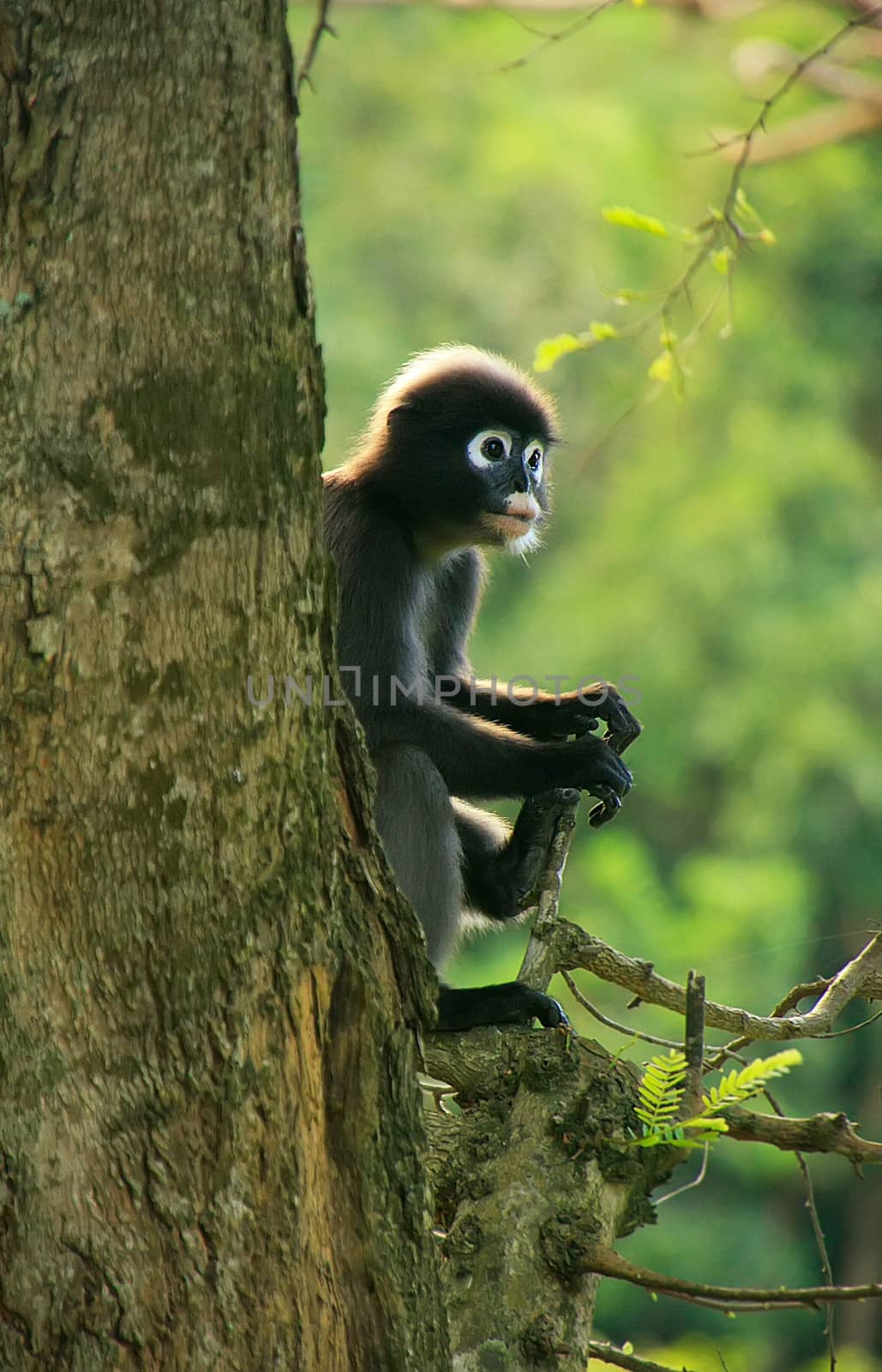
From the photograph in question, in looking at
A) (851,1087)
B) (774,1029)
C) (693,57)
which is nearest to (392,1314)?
(774,1029)

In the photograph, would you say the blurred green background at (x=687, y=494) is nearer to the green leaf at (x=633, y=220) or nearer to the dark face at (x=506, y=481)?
the dark face at (x=506, y=481)

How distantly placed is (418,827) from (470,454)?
0.99 m

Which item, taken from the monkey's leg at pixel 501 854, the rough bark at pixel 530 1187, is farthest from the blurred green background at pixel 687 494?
the rough bark at pixel 530 1187

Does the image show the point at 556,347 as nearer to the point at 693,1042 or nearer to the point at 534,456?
the point at 534,456

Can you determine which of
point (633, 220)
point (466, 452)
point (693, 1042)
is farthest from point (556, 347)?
point (693, 1042)

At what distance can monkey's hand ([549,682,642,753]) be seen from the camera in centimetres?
349

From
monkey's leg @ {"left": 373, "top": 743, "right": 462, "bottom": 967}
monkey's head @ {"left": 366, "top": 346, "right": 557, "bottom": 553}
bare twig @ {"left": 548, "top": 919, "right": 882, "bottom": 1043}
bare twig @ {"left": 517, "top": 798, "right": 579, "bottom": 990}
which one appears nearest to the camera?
bare twig @ {"left": 548, "top": 919, "right": 882, "bottom": 1043}

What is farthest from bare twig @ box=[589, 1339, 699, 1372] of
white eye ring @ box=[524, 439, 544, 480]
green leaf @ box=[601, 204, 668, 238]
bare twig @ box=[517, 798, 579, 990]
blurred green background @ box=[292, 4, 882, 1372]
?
blurred green background @ box=[292, 4, 882, 1372]

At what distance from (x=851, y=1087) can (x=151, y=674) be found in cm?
1064

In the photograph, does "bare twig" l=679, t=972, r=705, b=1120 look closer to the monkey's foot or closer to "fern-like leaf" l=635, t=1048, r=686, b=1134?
"fern-like leaf" l=635, t=1048, r=686, b=1134

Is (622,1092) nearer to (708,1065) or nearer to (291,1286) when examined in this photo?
(708,1065)

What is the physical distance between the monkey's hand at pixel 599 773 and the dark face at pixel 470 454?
0.69 metres

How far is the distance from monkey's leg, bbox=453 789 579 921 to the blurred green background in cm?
425

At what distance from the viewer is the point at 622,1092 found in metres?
2.32
